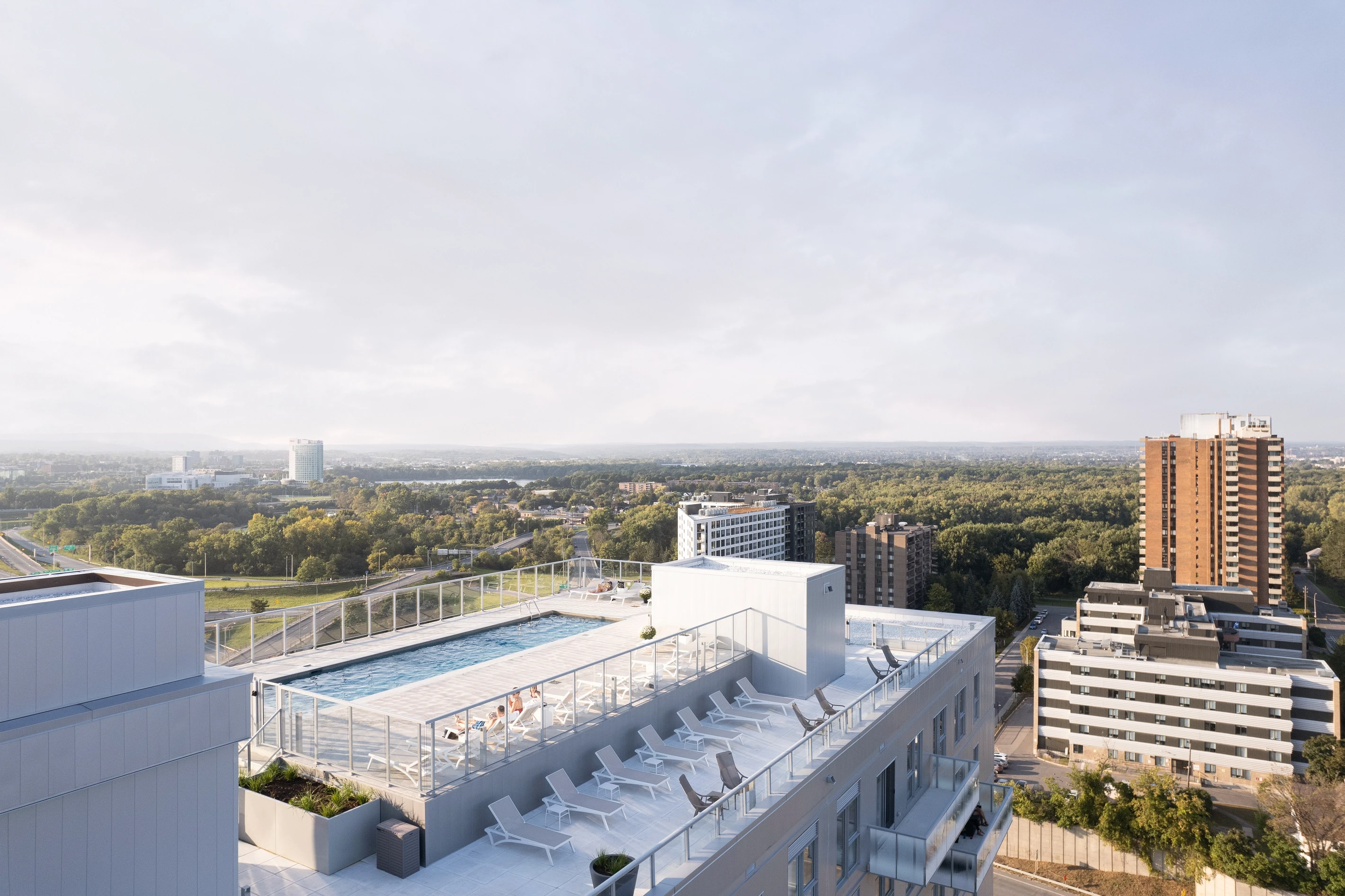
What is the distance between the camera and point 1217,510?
76.7 m

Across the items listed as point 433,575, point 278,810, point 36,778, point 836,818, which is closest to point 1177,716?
point 836,818

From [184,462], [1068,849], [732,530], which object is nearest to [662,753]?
[1068,849]

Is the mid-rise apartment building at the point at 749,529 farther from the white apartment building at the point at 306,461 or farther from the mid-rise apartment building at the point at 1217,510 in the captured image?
the white apartment building at the point at 306,461

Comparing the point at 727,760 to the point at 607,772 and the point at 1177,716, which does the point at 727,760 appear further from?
the point at 1177,716

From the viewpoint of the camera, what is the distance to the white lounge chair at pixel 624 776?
33.6 ft

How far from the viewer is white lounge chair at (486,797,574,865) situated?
335 inches

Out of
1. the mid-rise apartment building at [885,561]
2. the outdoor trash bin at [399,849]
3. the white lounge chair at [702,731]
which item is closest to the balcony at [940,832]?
the white lounge chair at [702,731]

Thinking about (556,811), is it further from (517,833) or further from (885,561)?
(885,561)

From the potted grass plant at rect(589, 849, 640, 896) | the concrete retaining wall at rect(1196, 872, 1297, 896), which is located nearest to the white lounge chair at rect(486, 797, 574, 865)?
A: the potted grass plant at rect(589, 849, 640, 896)

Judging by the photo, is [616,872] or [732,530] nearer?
[616,872]

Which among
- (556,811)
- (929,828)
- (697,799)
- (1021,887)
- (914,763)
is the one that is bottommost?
(1021,887)

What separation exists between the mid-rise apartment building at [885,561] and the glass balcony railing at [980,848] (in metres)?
62.2

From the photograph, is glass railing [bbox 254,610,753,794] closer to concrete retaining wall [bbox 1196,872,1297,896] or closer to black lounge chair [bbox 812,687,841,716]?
black lounge chair [bbox 812,687,841,716]

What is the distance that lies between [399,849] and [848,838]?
256 inches
